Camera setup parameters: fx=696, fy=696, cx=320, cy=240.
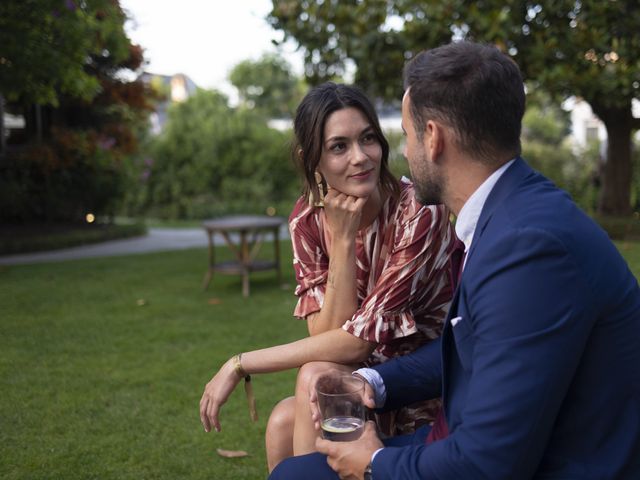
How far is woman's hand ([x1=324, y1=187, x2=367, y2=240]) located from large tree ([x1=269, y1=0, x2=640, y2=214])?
18.3ft

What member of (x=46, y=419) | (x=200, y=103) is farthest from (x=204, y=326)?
(x=200, y=103)

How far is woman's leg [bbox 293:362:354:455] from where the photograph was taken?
210 centimetres

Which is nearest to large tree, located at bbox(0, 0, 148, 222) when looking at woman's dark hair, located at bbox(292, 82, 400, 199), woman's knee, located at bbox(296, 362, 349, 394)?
woman's dark hair, located at bbox(292, 82, 400, 199)

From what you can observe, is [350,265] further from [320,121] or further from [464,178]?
[464,178]

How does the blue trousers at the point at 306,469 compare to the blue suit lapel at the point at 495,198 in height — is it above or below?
below

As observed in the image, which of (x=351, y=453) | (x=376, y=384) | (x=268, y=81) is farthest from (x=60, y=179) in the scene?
(x=268, y=81)

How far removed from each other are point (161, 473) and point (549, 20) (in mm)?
7289

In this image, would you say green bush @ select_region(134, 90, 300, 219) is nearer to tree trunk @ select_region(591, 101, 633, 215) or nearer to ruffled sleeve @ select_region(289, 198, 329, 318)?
tree trunk @ select_region(591, 101, 633, 215)

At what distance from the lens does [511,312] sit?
4.17 feet

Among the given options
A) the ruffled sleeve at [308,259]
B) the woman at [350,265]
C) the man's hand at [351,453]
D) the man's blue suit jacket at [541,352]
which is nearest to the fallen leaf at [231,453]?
the woman at [350,265]

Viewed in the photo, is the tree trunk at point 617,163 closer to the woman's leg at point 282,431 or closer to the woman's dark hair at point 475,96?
the woman's leg at point 282,431

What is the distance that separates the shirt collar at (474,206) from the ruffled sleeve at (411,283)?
0.63 metres

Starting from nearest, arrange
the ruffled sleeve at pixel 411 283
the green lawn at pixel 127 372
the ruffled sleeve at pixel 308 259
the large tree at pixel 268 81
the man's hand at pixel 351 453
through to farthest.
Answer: the man's hand at pixel 351 453, the ruffled sleeve at pixel 411 283, the ruffled sleeve at pixel 308 259, the green lawn at pixel 127 372, the large tree at pixel 268 81

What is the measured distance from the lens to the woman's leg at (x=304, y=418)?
6.88 ft
